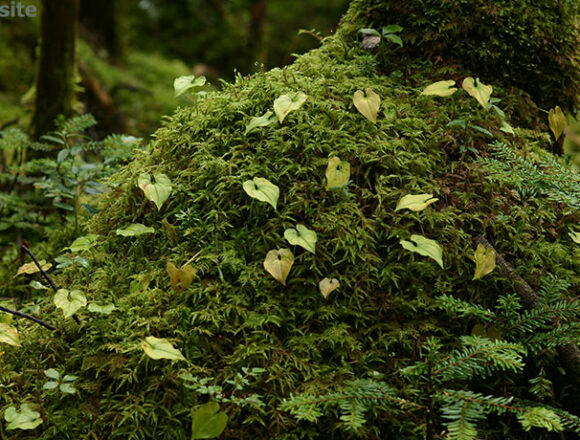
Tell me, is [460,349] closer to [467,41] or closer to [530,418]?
[530,418]

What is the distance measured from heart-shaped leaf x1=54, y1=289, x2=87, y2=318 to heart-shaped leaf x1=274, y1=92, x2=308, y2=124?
97 cm

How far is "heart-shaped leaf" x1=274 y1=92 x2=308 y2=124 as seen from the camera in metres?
1.76

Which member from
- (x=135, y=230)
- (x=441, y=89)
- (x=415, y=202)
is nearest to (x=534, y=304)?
(x=415, y=202)

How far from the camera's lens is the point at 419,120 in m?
1.93

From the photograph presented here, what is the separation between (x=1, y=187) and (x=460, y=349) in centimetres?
353

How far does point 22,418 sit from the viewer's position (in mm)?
1356

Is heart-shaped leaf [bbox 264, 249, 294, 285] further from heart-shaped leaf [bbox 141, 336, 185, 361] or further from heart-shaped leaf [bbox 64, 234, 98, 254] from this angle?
heart-shaped leaf [bbox 64, 234, 98, 254]

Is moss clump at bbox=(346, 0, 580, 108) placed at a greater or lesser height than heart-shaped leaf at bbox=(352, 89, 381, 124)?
greater

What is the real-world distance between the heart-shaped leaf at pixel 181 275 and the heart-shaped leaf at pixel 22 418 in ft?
1.84

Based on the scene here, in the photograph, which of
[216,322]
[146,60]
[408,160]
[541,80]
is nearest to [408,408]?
[216,322]

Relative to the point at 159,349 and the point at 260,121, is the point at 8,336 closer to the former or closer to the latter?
the point at 159,349

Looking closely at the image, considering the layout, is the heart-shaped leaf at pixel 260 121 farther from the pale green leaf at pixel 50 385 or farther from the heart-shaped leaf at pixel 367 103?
the pale green leaf at pixel 50 385

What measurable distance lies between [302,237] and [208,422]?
651mm

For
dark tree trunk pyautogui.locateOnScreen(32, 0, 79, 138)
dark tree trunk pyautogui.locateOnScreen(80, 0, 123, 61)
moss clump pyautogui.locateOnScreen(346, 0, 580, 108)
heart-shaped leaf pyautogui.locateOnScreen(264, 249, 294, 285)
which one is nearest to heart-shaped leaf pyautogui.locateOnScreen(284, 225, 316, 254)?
heart-shaped leaf pyautogui.locateOnScreen(264, 249, 294, 285)
